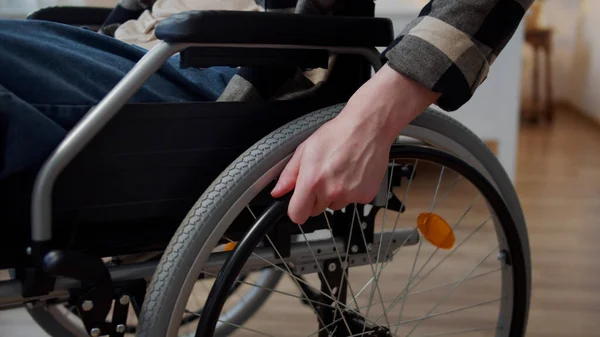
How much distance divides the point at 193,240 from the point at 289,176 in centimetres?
12

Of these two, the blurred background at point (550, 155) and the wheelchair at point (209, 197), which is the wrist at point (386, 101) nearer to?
the wheelchair at point (209, 197)

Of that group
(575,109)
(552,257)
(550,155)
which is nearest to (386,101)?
(552,257)

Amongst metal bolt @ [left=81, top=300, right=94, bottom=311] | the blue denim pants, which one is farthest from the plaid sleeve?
metal bolt @ [left=81, top=300, right=94, bottom=311]

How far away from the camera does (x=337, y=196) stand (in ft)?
2.23

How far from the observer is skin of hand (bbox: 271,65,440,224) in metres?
0.67

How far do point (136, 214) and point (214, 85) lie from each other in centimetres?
20

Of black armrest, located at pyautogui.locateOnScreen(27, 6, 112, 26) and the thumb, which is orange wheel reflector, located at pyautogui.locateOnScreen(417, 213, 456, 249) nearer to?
the thumb

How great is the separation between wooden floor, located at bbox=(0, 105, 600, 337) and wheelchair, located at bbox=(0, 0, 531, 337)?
0.62 meters

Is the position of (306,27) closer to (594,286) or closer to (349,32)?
(349,32)

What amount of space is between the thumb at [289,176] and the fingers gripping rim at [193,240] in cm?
2

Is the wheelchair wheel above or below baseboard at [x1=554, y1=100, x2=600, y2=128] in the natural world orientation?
below

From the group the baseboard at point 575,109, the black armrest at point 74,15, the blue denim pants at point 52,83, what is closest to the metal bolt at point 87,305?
the blue denim pants at point 52,83

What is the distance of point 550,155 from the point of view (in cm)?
351

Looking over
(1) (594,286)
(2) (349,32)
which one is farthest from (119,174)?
(1) (594,286)
